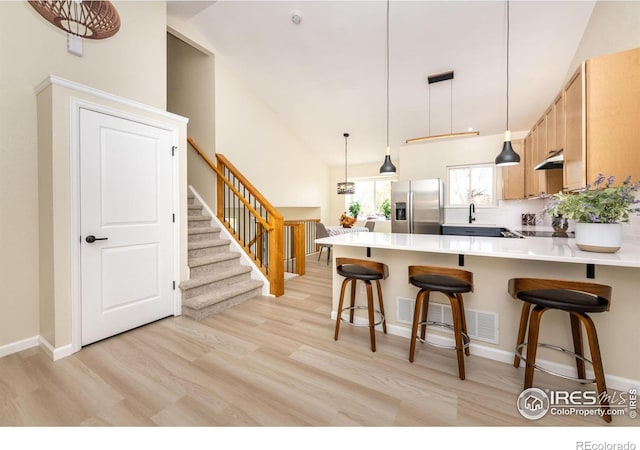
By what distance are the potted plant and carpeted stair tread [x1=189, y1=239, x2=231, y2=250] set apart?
371cm

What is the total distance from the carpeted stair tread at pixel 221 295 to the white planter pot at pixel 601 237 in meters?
3.28

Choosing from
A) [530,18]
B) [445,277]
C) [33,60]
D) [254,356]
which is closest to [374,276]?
[445,277]

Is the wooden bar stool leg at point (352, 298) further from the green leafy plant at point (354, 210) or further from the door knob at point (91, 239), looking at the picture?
the green leafy plant at point (354, 210)

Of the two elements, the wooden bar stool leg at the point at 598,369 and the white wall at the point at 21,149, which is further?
the white wall at the point at 21,149

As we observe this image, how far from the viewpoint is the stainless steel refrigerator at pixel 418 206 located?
511cm

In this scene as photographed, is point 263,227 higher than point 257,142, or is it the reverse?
point 257,142

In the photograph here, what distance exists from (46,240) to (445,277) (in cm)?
327

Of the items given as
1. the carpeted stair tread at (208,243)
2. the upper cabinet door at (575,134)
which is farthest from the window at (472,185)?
the carpeted stair tread at (208,243)

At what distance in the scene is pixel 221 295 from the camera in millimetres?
3146

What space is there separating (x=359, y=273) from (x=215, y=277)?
6.41 ft

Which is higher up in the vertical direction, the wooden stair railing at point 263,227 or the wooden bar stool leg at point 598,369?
the wooden stair railing at point 263,227

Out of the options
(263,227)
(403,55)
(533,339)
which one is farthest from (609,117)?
(263,227)

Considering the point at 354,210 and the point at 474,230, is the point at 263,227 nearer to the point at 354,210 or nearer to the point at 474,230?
the point at 474,230

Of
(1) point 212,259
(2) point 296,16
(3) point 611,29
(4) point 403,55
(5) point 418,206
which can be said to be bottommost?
(1) point 212,259
